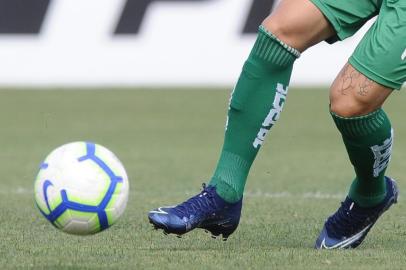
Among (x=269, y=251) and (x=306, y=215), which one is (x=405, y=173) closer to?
(x=306, y=215)

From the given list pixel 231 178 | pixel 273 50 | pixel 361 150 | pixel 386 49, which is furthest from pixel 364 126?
pixel 231 178

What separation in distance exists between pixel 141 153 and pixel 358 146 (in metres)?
5.76

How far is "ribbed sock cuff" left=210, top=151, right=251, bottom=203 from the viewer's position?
4.93 m

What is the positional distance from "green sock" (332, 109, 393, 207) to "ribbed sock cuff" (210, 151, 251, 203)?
18.0 inches

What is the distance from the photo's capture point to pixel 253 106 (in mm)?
4898

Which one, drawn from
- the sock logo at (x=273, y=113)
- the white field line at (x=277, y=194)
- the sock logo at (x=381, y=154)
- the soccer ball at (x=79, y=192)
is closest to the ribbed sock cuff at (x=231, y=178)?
the sock logo at (x=273, y=113)

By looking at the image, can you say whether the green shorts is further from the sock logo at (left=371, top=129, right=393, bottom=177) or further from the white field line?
the white field line

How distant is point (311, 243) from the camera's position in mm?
5121

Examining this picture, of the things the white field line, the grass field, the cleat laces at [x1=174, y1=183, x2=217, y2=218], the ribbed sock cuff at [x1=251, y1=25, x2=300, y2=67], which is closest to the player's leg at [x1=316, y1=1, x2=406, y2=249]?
the ribbed sock cuff at [x1=251, y1=25, x2=300, y2=67]

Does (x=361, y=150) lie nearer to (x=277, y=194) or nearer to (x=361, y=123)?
(x=361, y=123)

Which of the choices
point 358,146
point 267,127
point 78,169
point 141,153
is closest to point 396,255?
point 358,146

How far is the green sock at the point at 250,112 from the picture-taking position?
4.87 m

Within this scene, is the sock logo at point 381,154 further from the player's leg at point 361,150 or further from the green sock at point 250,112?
the green sock at point 250,112

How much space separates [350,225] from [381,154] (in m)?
0.39
